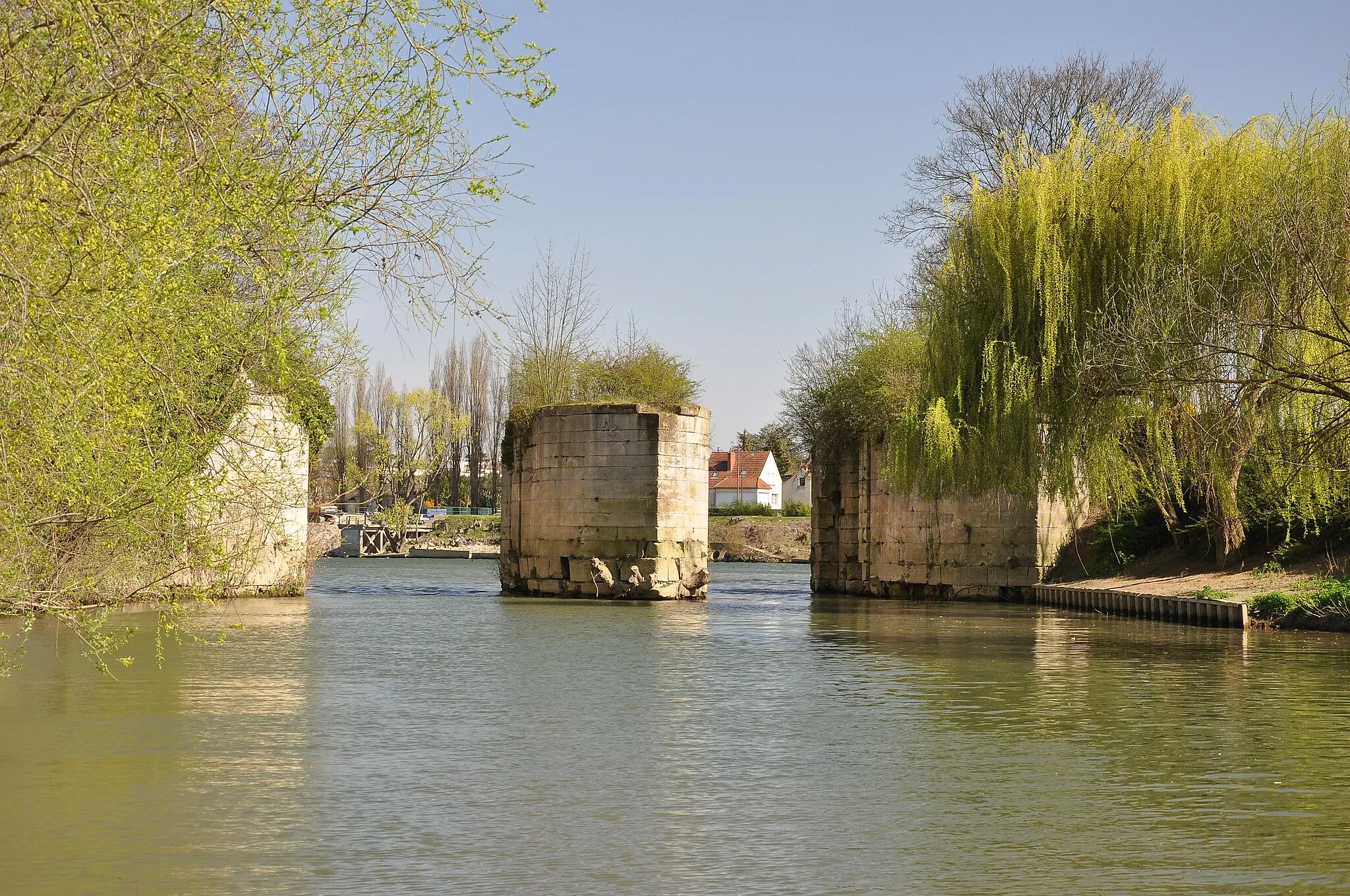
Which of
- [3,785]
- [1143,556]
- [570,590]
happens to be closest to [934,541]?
[1143,556]

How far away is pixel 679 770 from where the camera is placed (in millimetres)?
9031

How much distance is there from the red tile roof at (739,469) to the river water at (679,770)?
64.0 metres

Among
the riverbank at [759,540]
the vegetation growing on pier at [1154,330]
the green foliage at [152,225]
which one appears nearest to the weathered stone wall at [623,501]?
the vegetation growing on pier at [1154,330]

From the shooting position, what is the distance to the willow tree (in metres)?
16.7

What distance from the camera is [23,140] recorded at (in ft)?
18.9

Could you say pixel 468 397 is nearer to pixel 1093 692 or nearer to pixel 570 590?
pixel 570 590

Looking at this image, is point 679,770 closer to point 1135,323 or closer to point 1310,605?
point 1135,323

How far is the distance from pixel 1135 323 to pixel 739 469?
65.8 m

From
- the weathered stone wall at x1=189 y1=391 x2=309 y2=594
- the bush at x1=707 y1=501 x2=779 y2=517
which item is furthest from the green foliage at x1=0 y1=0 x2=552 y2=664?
the bush at x1=707 y1=501 x2=779 y2=517

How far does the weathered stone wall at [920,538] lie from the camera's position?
1114 inches

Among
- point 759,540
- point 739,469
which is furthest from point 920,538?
point 739,469

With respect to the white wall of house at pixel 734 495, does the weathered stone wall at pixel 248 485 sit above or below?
below

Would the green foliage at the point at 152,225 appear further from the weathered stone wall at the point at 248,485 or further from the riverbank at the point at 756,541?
the riverbank at the point at 756,541

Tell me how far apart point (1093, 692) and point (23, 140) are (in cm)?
998
